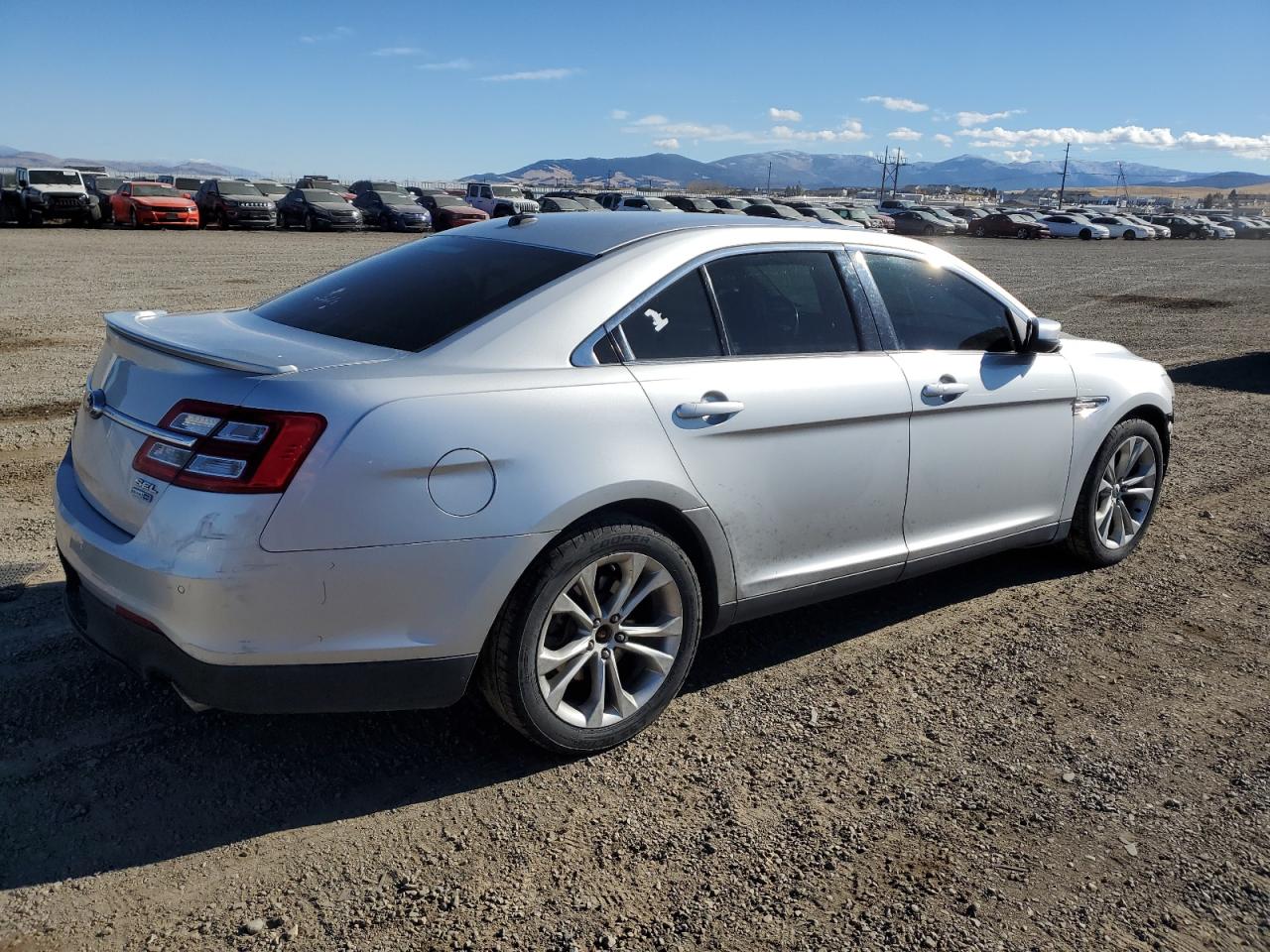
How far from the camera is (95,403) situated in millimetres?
3266

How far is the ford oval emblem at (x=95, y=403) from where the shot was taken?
324cm

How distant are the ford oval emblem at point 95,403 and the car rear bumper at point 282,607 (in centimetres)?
38

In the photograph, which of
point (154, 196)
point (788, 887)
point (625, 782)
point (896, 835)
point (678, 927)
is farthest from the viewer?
point (154, 196)

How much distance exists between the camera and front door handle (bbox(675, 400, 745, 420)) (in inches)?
134

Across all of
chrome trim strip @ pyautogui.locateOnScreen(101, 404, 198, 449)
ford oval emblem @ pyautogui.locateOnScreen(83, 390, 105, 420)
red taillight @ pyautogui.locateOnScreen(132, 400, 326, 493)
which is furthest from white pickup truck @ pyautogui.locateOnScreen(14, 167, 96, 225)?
red taillight @ pyautogui.locateOnScreen(132, 400, 326, 493)

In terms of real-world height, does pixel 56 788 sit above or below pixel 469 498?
below

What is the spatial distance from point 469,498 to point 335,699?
67cm

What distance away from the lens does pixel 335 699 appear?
2947 mm

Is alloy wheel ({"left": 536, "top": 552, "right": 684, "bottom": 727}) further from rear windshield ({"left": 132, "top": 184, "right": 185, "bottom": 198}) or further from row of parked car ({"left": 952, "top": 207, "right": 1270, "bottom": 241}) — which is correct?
row of parked car ({"left": 952, "top": 207, "right": 1270, "bottom": 241})

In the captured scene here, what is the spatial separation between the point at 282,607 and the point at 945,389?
2660 millimetres

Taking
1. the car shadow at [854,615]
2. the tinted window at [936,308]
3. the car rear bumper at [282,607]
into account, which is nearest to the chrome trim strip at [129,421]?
the car rear bumper at [282,607]

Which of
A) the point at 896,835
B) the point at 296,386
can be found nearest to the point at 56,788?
the point at 296,386

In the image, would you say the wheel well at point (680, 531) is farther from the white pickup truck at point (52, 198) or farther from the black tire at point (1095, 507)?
the white pickup truck at point (52, 198)

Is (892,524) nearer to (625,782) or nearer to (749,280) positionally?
(749,280)
